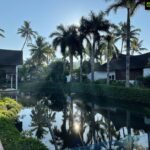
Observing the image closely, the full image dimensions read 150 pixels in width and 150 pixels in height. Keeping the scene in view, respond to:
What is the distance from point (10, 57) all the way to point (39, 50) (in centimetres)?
1729

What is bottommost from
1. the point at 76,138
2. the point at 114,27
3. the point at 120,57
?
the point at 76,138

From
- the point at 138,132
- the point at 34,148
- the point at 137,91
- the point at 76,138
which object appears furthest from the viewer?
the point at 137,91

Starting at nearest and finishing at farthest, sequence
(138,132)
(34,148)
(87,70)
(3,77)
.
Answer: (34,148), (138,132), (3,77), (87,70)

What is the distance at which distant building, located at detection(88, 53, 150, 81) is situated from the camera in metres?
40.9

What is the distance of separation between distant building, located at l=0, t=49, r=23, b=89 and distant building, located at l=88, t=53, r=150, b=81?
49.3 ft

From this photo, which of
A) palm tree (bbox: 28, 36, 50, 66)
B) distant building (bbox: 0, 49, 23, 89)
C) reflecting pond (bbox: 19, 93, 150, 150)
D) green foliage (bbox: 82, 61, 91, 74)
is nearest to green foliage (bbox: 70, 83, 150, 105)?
reflecting pond (bbox: 19, 93, 150, 150)

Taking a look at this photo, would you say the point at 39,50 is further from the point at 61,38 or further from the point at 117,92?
the point at 117,92

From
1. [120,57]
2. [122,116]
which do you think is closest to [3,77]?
[122,116]

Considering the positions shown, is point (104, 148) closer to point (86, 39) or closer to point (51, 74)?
point (86, 39)

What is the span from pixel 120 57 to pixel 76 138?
132 ft

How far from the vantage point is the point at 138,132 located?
13438mm

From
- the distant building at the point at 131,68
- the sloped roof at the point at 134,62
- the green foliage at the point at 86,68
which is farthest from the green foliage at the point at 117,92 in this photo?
the green foliage at the point at 86,68

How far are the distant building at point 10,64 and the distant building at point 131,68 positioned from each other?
15.0m

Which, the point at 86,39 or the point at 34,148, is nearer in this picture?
the point at 34,148
